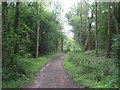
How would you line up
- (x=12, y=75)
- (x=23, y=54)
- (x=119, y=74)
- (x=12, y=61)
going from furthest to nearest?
(x=23, y=54)
(x=12, y=61)
(x=12, y=75)
(x=119, y=74)

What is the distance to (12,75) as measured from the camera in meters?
6.98

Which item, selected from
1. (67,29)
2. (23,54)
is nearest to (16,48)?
(23,54)

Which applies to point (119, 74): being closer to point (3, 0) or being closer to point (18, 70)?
point (18, 70)

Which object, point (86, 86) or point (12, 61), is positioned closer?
point (86, 86)

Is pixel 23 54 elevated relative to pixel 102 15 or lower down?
lower down

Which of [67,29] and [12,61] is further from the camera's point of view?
[67,29]

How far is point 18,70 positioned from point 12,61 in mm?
769

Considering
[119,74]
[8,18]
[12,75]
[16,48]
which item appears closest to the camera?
[119,74]

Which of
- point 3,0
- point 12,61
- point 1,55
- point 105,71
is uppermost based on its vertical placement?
point 3,0

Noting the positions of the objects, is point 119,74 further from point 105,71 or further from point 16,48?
point 16,48

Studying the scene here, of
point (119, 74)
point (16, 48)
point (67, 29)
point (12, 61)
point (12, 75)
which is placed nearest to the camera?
point (119, 74)

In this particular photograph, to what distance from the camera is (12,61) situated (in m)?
7.67

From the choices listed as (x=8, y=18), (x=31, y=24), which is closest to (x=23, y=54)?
(x=8, y=18)

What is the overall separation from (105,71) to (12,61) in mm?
6283
